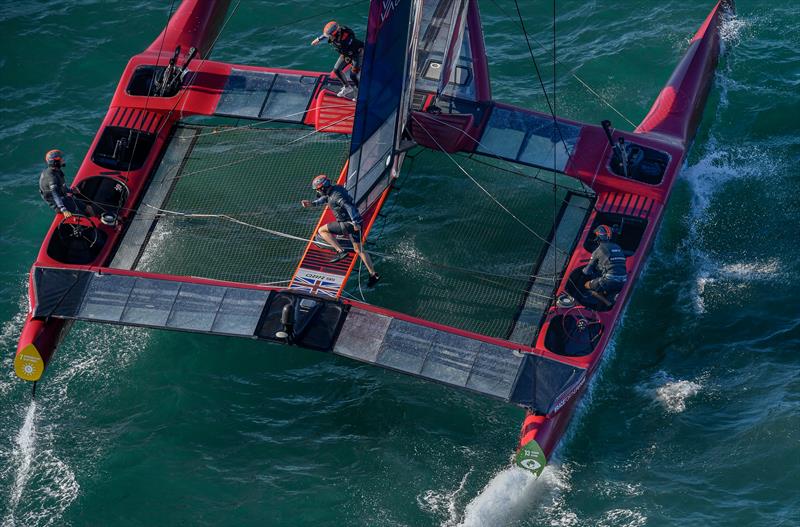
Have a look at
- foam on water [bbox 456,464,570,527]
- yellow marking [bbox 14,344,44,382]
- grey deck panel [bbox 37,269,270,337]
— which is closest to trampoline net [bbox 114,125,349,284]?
grey deck panel [bbox 37,269,270,337]

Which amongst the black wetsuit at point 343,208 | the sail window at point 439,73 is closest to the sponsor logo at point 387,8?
the black wetsuit at point 343,208

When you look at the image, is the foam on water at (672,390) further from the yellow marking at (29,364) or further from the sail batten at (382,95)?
the yellow marking at (29,364)

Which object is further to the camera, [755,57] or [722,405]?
[755,57]

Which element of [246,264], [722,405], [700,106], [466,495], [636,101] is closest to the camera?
[466,495]

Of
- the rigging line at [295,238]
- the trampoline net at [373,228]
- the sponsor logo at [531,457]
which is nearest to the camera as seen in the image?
the sponsor logo at [531,457]

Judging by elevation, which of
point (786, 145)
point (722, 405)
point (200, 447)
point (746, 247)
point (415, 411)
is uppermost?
point (786, 145)

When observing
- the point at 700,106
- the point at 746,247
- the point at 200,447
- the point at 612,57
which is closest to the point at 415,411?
the point at 200,447

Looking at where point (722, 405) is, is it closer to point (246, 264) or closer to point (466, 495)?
point (466, 495)
